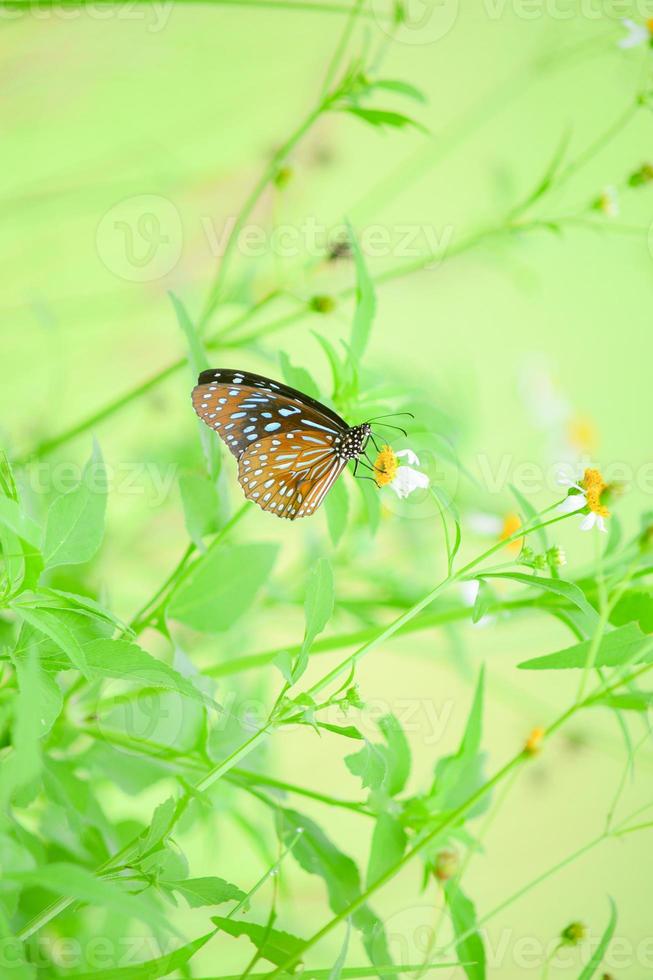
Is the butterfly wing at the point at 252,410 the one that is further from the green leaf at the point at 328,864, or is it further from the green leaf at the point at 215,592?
the green leaf at the point at 328,864

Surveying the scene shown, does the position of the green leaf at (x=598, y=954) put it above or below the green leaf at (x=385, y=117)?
below

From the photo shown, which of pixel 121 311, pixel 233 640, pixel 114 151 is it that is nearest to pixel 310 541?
pixel 233 640

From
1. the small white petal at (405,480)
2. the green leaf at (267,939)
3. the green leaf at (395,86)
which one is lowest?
the green leaf at (267,939)

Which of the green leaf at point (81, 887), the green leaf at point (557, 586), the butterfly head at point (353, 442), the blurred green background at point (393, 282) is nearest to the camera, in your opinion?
the green leaf at point (81, 887)

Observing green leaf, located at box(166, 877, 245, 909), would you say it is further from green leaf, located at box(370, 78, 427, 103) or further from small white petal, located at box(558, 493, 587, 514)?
green leaf, located at box(370, 78, 427, 103)

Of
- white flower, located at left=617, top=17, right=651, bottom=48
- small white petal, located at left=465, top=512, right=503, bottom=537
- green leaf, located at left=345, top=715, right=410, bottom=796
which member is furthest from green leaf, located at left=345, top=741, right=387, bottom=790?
white flower, located at left=617, top=17, right=651, bottom=48

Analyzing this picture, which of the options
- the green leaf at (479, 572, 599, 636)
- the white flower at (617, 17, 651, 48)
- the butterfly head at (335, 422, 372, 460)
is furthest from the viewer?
the white flower at (617, 17, 651, 48)

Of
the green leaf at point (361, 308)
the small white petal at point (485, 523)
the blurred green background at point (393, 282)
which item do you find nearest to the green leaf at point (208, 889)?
the green leaf at point (361, 308)

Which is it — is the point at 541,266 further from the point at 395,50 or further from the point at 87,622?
the point at 87,622
